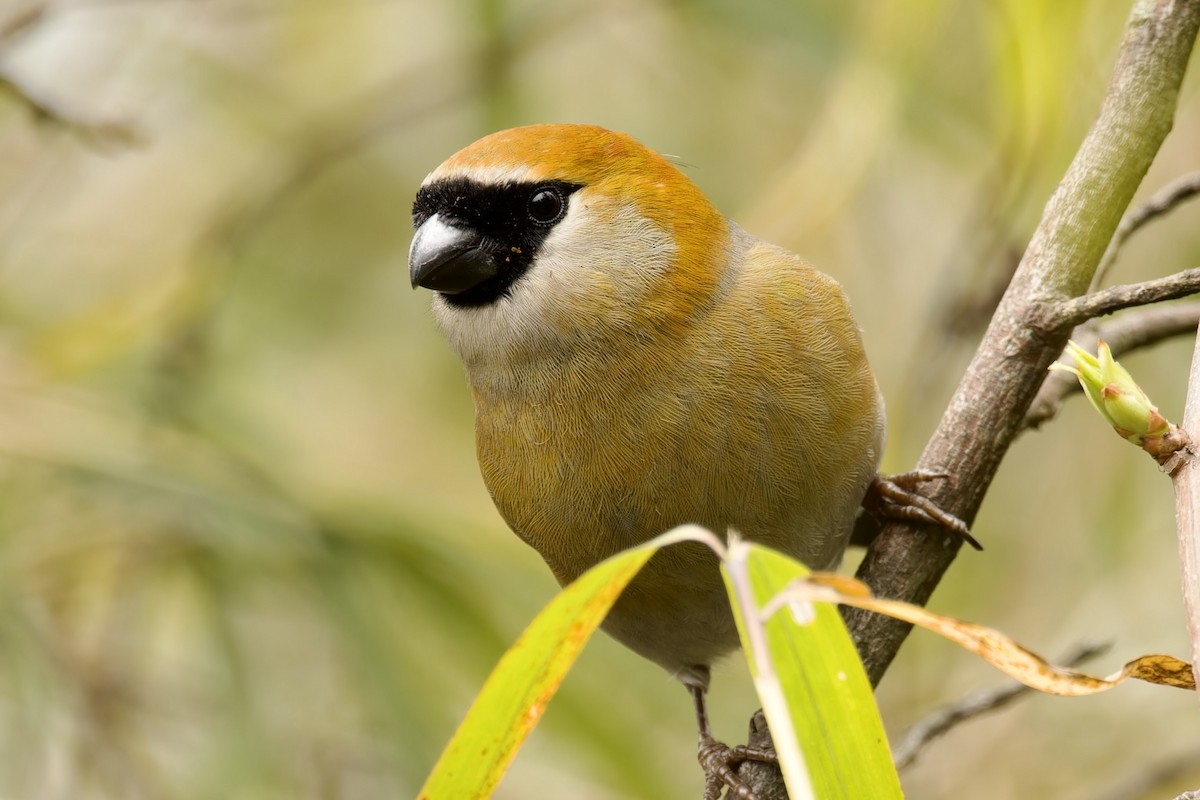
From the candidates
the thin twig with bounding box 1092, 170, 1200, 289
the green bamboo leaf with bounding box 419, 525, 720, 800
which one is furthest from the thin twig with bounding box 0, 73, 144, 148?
the thin twig with bounding box 1092, 170, 1200, 289

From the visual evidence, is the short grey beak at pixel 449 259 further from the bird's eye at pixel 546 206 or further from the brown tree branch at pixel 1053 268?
the brown tree branch at pixel 1053 268

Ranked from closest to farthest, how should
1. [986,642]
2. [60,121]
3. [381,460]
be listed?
[986,642] → [60,121] → [381,460]

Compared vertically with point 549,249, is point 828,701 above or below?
below

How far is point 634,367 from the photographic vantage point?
2555 millimetres

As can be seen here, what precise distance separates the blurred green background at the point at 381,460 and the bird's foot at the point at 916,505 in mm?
807

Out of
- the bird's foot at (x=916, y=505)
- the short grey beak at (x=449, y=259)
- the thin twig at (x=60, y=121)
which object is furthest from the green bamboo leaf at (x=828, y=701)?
the thin twig at (x=60, y=121)

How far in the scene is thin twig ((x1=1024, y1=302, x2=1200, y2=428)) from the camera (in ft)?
8.36

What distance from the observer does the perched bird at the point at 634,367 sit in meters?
2.52

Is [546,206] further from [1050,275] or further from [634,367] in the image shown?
[1050,275]

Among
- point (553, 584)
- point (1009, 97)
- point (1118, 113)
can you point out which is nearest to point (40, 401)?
point (553, 584)

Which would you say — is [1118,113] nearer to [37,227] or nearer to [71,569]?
[71,569]

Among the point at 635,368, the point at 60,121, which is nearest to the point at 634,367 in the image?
the point at 635,368

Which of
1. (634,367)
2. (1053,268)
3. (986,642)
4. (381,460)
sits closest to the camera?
(986,642)

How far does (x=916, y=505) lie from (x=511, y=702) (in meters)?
1.03
